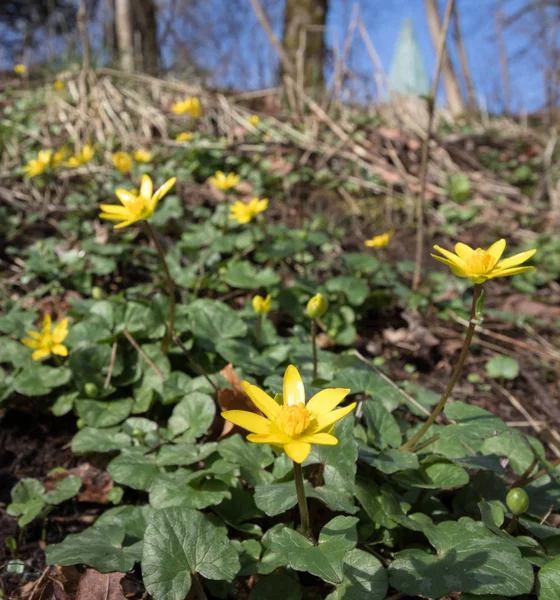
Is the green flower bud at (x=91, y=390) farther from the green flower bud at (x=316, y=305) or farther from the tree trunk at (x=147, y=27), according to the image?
the tree trunk at (x=147, y=27)

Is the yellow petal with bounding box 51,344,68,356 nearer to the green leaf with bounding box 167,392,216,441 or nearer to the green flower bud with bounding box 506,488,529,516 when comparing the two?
the green leaf with bounding box 167,392,216,441

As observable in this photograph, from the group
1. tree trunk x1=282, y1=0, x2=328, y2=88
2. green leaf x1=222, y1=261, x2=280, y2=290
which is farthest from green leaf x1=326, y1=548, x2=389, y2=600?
tree trunk x1=282, y1=0, x2=328, y2=88

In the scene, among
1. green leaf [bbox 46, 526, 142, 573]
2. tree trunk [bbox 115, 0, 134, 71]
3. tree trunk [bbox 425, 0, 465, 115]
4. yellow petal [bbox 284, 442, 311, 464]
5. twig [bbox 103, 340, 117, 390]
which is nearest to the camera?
yellow petal [bbox 284, 442, 311, 464]

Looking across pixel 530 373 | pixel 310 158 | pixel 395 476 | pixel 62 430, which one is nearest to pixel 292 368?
pixel 395 476

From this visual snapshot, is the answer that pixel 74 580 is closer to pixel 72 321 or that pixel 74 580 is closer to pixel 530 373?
pixel 72 321

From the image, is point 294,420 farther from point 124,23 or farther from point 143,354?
point 124,23

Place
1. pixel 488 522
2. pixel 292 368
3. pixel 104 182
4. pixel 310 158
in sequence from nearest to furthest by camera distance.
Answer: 1. pixel 292 368
2. pixel 488 522
3. pixel 104 182
4. pixel 310 158
